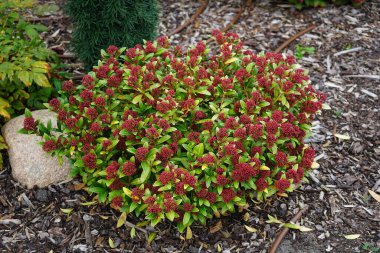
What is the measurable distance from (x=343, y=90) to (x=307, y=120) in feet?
4.55

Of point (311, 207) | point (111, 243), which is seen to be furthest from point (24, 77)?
point (311, 207)

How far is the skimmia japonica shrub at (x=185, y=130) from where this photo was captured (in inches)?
113

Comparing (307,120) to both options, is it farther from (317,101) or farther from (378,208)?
(378,208)

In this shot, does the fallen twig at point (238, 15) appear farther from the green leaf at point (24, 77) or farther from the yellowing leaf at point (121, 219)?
the yellowing leaf at point (121, 219)

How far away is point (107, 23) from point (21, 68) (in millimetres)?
866

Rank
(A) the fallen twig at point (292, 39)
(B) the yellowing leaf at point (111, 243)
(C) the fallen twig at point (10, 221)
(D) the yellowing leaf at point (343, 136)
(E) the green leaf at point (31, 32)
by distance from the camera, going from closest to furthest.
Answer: (B) the yellowing leaf at point (111, 243) < (C) the fallen twig at point (10, 221) < (E) the green leaf at point (31, 32) < (D) the yellowing leaf at point (343, 136) < (A) the fallen twig at point (292, 39)

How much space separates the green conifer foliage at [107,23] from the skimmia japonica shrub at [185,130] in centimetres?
67

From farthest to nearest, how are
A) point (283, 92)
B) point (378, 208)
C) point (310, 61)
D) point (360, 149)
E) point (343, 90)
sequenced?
point (310, 61), point (343, 90), point (360, 149), point (378, 208), point (283, 92)

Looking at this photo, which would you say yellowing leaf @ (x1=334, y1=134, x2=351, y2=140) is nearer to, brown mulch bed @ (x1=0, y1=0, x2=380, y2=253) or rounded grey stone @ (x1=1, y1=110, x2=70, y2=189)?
brown mulch bed @ (x1=0, y1=0, x2=380, y2=253)

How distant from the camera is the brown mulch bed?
3252 mm

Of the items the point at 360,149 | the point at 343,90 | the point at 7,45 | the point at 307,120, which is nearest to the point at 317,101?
the point at 307,120

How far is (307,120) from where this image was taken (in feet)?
10.9

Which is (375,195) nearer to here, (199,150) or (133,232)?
(199,150)

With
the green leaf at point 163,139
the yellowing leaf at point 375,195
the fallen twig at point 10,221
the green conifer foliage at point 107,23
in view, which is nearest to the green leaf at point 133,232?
the green leaf at point 163,139
